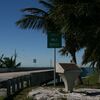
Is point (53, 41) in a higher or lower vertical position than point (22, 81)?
higher

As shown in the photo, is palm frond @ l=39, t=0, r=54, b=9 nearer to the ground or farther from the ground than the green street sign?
farther from the ground

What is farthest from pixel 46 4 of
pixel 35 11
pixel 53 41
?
pixel 53 41

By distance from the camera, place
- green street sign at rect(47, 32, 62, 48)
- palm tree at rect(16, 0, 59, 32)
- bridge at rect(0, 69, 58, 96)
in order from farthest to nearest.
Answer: palm tree at rect(16, 0, 59, 32), green street sign at rect(47, 32, 62, 48), bridge at rect(0, 69, 58, 96)

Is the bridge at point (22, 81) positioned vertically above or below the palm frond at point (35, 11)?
below

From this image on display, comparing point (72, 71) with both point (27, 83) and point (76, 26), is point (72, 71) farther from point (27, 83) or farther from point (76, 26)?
point (27, 83)

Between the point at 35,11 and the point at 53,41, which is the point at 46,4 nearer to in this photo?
the point at 35,11

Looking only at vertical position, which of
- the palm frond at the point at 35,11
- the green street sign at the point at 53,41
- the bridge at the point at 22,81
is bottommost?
the bridge at the point at 22,81

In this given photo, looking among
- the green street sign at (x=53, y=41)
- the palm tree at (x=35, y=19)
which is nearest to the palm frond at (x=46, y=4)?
the palm tree at (x=35, y=19)

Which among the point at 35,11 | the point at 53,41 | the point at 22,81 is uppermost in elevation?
the point at 35,11

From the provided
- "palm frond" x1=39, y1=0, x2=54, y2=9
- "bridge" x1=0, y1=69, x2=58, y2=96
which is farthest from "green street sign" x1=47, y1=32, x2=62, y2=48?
"palm frond" x1=39, y1=0, x2=54, y2=9

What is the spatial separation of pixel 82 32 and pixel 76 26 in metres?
0.61

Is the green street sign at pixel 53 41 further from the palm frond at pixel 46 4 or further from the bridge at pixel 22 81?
the palm frond at pixel 46 4

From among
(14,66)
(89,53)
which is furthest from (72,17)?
(14,66)

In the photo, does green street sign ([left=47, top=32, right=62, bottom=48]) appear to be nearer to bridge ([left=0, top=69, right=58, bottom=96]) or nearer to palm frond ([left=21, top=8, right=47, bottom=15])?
bridge ([left=0, top=69, right=58, bottom=96])
